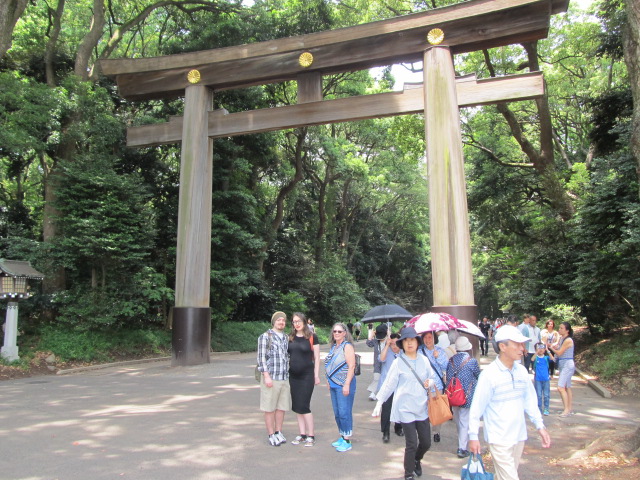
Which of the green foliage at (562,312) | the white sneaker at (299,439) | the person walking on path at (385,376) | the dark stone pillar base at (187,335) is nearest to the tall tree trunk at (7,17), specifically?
the dark stone pillar base at (187,335)

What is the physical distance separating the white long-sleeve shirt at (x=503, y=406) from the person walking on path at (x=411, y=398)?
2.82ft

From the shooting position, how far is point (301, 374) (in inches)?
215

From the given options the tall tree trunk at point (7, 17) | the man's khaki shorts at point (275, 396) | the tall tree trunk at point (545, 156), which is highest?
the tall tree trunk at point (7, 17)

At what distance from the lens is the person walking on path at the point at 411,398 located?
4445 millimetres

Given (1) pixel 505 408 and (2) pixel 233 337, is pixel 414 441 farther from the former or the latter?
(2) pixel 233 337

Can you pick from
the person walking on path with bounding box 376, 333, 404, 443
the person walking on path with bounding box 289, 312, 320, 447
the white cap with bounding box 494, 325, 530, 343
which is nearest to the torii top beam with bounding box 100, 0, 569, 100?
the person walking on path with bounding box 376, 333, 404, 443

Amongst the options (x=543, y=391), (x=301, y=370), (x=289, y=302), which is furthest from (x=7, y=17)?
(x=289, y=302)

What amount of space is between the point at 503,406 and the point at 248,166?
54.8 feet

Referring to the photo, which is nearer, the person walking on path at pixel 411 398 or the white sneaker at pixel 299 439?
the person walking on path at pixel 411 398

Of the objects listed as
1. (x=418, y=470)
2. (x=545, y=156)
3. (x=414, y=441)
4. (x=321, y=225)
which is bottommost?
(x=418, y=470)

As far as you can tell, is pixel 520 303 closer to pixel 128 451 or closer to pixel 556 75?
pixel 556 75

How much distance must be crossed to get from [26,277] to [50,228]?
11.5 ft

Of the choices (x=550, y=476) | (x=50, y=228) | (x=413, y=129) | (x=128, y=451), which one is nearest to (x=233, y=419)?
(x=128, y=451)

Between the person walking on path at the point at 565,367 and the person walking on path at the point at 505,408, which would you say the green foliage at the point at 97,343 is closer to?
the person walking on path at the point at 565,367
